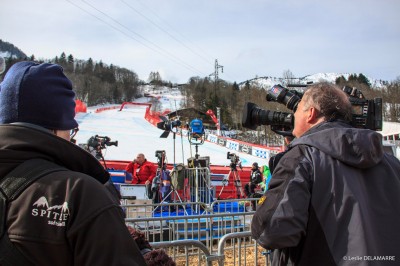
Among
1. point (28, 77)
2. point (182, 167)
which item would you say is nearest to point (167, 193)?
point (182, 167)

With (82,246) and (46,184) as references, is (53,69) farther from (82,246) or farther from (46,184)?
(82,246)

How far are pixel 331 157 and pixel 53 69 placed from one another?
52.6 inches

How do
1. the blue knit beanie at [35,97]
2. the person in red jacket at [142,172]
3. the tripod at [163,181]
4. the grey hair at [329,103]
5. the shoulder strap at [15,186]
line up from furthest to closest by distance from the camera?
the person in red jacket at [142,172] < the tripod at [163,181] < the grey hair at [329,103] < the blue knit beanie at [35,97] < the shoulder strap at [15,186]

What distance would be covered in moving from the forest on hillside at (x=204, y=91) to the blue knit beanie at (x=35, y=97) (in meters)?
27.9

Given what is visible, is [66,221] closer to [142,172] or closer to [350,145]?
[350,145]

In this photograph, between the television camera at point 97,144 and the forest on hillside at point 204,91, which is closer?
the television camera at point 97,144

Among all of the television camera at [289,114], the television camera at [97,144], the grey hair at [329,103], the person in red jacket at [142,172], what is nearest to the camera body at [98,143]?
the television camera at [97,144]

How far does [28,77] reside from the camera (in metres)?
1.19

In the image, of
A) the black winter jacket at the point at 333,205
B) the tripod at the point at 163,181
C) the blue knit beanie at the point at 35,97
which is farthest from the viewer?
the tripod at the point at 163,181

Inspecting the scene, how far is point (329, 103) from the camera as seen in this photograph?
2.06 m

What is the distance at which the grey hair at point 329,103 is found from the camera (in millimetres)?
2057

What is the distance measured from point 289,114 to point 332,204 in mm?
1049

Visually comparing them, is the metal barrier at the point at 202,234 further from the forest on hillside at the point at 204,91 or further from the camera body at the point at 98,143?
the forest on hillside at the point at 204,91

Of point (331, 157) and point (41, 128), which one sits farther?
point (331, 157)
